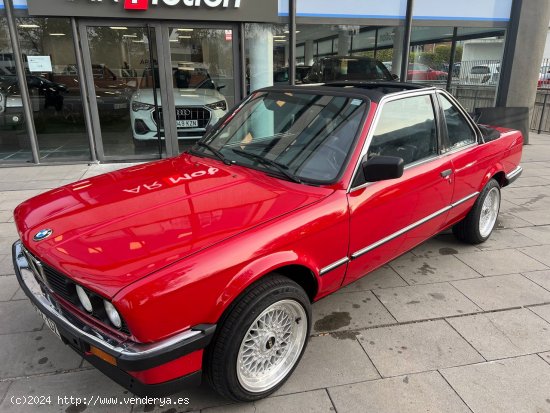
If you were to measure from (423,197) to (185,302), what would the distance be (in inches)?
85.0

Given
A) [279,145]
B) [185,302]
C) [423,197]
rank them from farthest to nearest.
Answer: [423,197], [279,145], [185,302]

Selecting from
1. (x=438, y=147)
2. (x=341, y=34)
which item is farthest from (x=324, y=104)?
(x=341, y=34)

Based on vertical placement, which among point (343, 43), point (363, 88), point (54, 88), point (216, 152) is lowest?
point (216, 152)

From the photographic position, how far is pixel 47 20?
700 centimetres

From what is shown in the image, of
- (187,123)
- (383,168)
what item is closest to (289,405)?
(383,168)

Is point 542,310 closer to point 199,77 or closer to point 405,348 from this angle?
point 405,348

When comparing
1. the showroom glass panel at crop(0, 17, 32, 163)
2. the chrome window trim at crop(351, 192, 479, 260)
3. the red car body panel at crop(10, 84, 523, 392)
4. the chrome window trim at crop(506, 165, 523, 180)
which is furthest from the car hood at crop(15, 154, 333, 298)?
the showroom glass panel at crop(0, 17, 32, 163)

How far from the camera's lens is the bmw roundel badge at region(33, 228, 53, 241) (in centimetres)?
230

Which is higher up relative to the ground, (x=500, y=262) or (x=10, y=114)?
(x=10, y=114)

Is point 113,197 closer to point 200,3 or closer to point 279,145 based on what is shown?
point 279,145

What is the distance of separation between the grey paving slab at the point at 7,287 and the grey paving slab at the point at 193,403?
1.88 meters

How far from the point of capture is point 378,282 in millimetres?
3736

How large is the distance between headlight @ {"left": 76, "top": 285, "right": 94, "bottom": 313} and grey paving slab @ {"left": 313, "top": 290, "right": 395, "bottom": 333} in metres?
1.64

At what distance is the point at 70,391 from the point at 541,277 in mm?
3943
